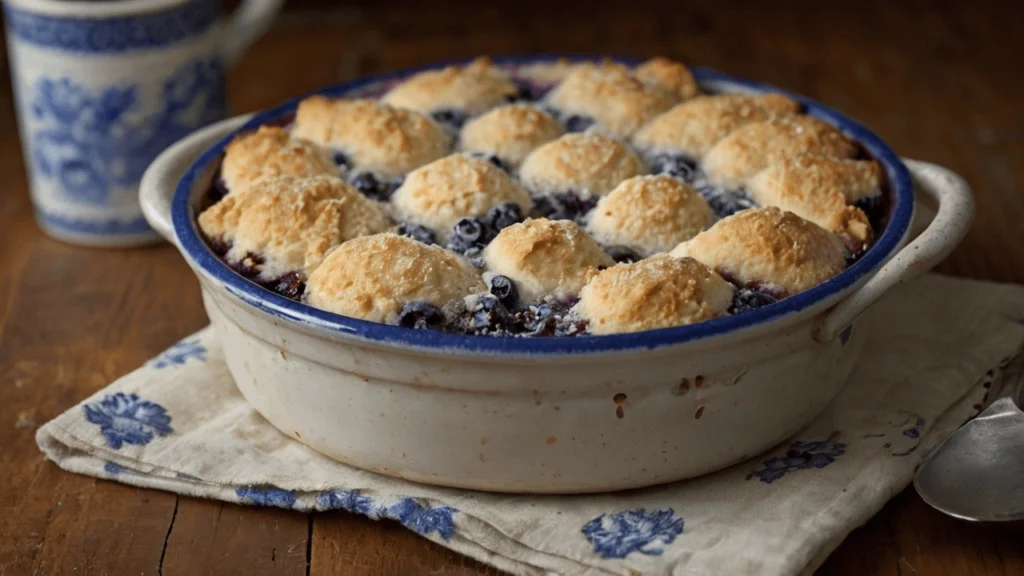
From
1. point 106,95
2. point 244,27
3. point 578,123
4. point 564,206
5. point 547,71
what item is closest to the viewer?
point 564,206

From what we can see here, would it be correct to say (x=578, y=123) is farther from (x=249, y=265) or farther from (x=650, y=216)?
(x=249, y=265)

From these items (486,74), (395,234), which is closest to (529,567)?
(395,234)

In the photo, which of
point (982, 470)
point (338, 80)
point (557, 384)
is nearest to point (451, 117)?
point (557, 384)

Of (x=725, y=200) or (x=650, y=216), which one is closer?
(x=650, y=216)

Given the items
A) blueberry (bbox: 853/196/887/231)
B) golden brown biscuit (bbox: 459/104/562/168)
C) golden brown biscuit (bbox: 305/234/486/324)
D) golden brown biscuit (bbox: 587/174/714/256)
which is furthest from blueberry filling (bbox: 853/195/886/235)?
golden brown biscuit (bbox: 305/234/486/324)

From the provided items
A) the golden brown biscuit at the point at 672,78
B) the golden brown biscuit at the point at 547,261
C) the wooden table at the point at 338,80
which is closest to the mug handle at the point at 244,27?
the wooden table at the point at 338,80

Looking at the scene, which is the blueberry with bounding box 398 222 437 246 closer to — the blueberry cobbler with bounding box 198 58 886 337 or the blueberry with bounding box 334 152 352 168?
the blueberry cobbler with bounding box 198 58 886 337

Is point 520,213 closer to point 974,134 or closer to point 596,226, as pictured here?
point 596,226
